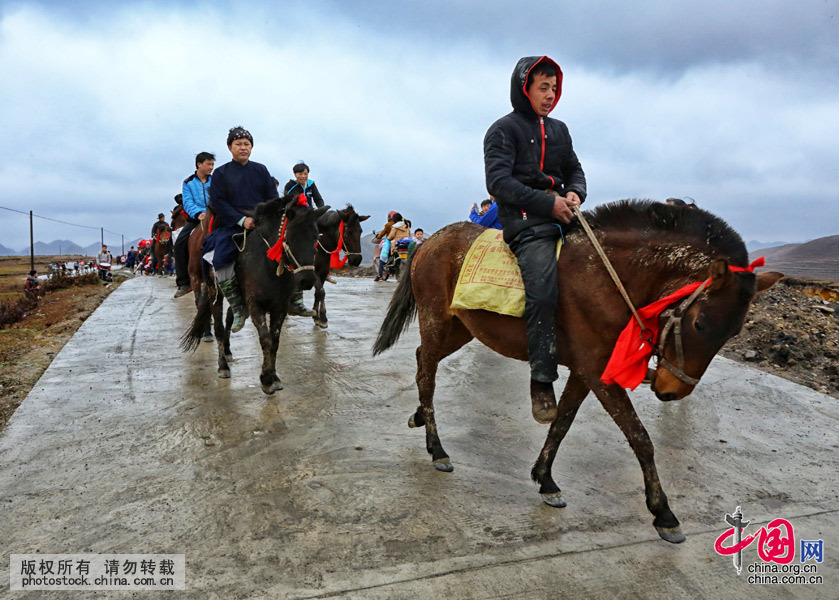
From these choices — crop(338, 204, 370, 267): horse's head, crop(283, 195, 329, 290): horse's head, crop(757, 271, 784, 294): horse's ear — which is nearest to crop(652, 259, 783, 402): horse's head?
crop(757, 271, 784, 294): horse's ear

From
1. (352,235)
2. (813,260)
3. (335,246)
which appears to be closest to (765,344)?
(335,246)

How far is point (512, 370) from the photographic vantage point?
6.31 m

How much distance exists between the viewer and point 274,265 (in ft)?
17.3

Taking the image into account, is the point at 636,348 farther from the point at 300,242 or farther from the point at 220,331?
the point at 220,331

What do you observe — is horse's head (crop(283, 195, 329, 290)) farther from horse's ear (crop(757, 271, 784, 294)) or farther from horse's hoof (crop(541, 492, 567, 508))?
horse's ear (crop(757, 271, 784, 294))

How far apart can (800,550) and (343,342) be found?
19.1 ft

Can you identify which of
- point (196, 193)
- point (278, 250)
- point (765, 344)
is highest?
point (196, 193)

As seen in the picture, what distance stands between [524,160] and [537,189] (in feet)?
0.80

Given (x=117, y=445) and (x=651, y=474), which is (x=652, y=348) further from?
(x=117, y=445)

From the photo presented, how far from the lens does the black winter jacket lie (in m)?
3.17

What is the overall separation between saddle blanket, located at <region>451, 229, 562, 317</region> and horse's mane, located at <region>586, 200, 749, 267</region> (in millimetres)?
362

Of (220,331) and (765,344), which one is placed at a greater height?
(220,331)

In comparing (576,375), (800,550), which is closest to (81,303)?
(576,375)

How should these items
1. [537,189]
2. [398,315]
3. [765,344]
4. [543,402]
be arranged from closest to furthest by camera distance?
[543,402]
[537,189]
[398,315]
[765,344]
